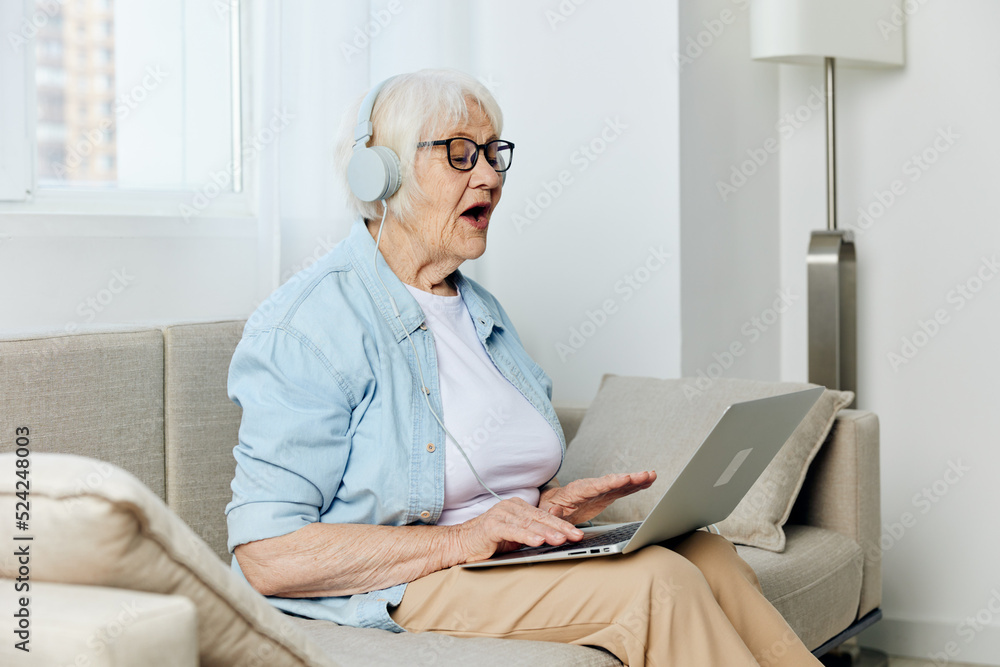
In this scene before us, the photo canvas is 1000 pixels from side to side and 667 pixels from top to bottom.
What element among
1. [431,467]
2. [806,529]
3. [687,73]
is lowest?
[806,529]

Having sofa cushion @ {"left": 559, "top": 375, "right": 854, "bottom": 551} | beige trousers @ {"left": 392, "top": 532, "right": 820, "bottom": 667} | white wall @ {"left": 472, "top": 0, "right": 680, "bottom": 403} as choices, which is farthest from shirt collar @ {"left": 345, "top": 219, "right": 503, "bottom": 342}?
white wall @ {"left": 472, "top": 0, "right": 680, "bottom": 403}

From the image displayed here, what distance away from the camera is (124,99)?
1937 mm

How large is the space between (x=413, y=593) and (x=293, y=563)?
0.16 metres

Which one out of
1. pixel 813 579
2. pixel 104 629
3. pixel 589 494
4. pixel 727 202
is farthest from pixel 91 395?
pixel 727 202

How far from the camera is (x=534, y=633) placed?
125cm

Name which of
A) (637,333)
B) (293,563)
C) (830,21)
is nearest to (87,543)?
(293,563)

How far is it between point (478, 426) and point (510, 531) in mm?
230

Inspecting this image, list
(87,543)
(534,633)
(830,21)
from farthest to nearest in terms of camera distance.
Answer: (830,21) < (534,633) < (87,543)

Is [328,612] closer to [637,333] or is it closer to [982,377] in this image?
[637,333]

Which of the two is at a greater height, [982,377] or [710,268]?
[710,268]

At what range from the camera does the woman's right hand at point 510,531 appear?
1.24 m

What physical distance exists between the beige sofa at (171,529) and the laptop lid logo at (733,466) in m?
0.26

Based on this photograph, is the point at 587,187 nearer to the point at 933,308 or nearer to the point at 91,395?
the point at 933,308

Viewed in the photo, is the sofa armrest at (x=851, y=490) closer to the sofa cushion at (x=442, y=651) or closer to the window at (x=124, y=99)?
the sofa cushion at (x=442, y=651)
